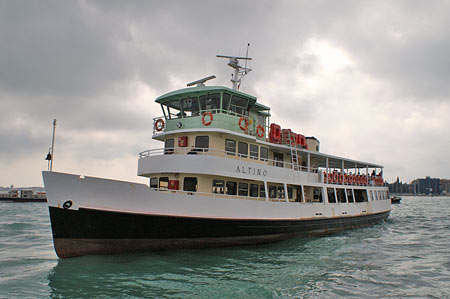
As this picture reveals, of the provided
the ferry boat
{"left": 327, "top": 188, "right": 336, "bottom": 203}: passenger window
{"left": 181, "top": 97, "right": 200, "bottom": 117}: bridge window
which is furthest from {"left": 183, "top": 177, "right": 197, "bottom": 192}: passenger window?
{"left": 327, "top": 188, "right": 336, "bottom": 203}: passenger window

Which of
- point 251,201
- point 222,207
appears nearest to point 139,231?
point 222,207

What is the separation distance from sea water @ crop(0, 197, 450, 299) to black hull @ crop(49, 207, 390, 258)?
13.3 inches

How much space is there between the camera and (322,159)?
22250 millimetres

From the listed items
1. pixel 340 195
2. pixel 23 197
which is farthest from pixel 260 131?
pixel 23 197

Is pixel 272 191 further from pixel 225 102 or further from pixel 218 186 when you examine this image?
pixel 225 102

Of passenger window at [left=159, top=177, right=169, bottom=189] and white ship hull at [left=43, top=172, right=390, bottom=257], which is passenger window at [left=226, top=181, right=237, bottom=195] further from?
passenger window at [left=159, top=177, right=169, bottom=189]

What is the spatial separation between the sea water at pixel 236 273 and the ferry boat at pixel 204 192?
74 centimetres

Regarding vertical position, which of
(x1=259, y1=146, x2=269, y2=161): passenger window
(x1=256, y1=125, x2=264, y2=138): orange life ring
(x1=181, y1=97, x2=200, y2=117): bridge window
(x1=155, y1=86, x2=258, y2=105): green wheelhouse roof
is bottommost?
(x1=259, y1=146, x2=269, y2=161): passenger window

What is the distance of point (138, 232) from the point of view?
11.2 meters

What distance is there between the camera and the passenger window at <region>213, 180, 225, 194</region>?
13.8 metres

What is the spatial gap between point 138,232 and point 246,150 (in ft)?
21.2

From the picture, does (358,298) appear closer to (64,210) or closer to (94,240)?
(94,240)

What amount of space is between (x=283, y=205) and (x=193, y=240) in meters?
5.19

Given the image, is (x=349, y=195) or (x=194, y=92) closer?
(x=194, y=92)
